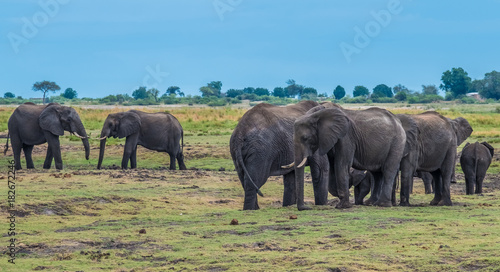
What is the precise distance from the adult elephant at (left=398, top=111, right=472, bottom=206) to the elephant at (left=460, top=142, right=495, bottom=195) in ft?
9.40

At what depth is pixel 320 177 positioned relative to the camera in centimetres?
1462

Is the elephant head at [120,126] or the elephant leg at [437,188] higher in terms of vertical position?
the elephant head at [120,126]

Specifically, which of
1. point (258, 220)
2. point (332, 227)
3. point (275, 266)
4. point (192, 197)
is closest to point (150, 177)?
point (192, 197)

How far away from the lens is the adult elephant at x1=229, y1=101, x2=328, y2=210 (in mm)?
14188

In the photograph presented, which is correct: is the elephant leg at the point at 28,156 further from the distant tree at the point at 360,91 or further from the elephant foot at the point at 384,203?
the distant tree at the point at 360,91

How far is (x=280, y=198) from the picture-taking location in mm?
18141

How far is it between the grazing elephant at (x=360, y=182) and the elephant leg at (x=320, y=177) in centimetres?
154

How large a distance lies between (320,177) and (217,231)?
139 inches

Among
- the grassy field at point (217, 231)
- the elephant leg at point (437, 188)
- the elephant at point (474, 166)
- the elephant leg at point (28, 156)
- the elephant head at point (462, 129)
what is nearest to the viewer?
the grassy field at point (217, 231)

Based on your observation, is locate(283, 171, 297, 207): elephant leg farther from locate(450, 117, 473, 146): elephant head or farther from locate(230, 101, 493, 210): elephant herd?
locate(450, 117, 473, 146): elephant head

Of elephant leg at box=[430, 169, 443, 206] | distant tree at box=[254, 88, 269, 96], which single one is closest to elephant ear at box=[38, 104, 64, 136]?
elephant leg at box=[430, 169, 443, 206]

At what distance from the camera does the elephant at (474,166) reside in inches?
732

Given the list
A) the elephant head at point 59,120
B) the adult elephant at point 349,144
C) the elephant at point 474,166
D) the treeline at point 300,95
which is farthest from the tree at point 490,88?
the adult elephant at point 349,144

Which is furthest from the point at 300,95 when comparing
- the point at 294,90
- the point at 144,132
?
the point at 144,132
